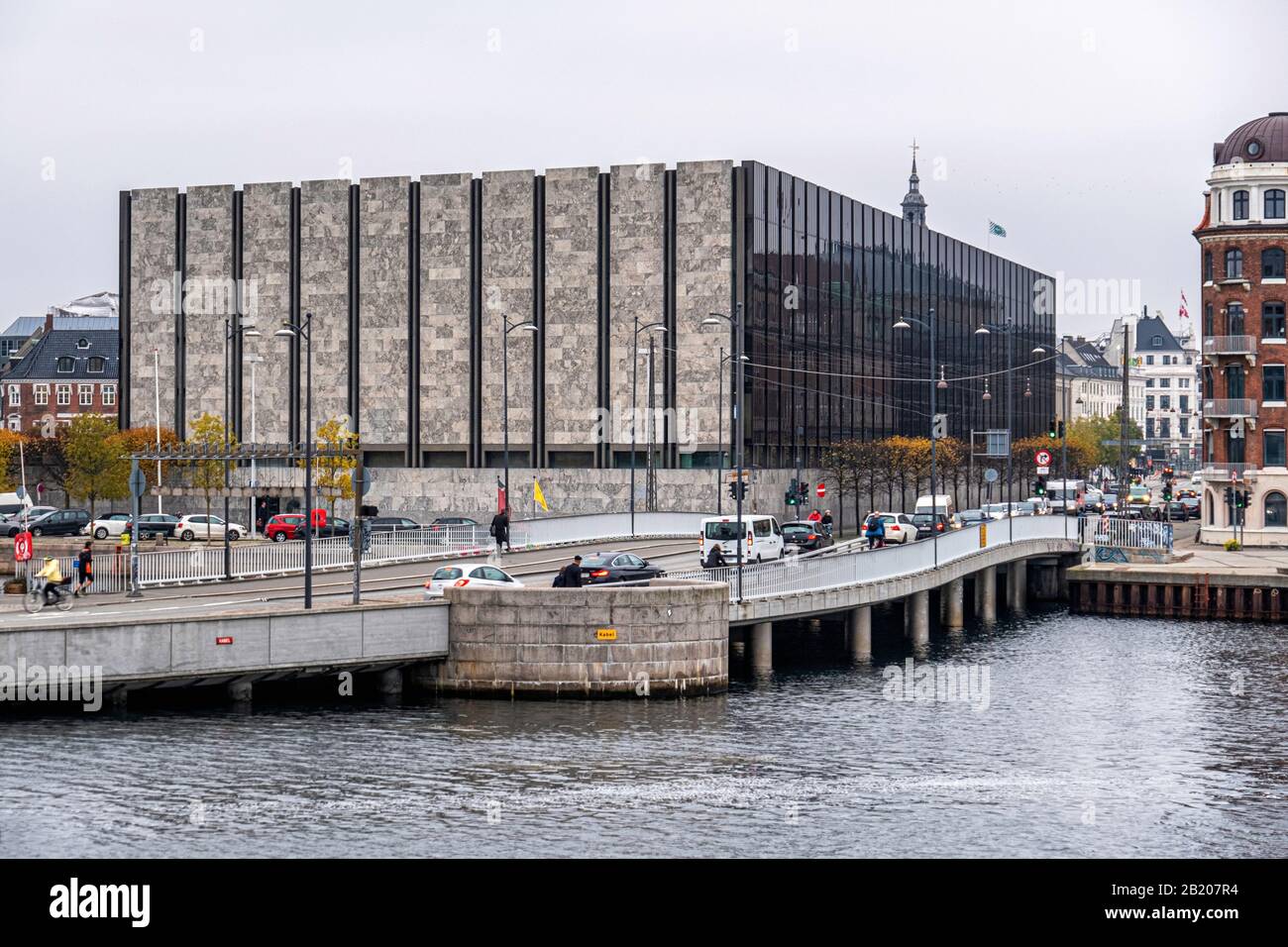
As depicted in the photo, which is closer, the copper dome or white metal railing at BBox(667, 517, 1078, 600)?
white metal railing at BBox(667, 517, 1078, 600)

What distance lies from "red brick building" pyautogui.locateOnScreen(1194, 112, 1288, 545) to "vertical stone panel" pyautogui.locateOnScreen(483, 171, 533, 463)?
3726 centimetres

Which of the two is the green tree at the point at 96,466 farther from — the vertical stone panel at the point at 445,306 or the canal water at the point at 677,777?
the canal water at the point at 677,777

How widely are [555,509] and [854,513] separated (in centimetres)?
2225

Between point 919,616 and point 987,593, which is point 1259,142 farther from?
point 919,616

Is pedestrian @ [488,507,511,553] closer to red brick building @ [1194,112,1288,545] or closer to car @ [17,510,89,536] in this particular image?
car @ [17,510,89,536]

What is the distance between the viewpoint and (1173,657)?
2500 inches

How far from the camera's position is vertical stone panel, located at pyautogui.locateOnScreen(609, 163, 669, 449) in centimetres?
10425

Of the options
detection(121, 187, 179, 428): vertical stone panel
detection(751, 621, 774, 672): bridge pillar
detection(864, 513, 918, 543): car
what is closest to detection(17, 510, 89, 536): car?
detection(121, 187, 179, 428): vertical stone panel

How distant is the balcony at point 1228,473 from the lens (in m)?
94.0

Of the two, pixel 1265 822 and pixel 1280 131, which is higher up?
pixel 1280 131

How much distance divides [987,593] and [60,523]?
45.7m

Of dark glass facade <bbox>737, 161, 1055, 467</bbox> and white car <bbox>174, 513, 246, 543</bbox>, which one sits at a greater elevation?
dark glass facade <bbox>737, 161, 1055, 467</bbox>
